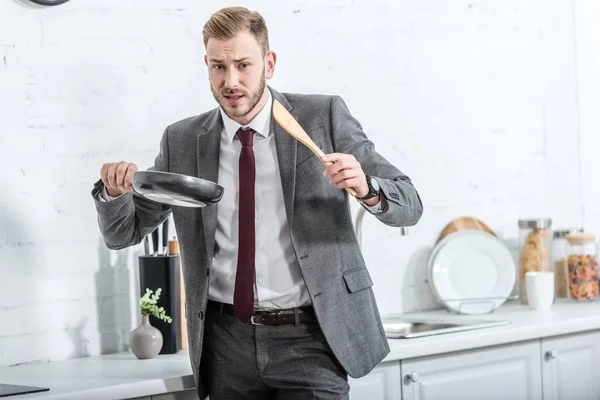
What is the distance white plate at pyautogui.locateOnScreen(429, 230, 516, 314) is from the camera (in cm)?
353

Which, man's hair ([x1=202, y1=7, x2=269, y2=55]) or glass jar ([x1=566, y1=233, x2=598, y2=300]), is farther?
glass jar ([x1=566, y1=233, x2=598, y2=300])

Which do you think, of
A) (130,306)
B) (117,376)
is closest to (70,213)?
(130,306)

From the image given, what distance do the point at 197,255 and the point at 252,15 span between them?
587 millimetres

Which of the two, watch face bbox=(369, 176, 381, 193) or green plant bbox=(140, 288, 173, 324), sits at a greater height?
watch face bbox=(369, 176, 381, 193)

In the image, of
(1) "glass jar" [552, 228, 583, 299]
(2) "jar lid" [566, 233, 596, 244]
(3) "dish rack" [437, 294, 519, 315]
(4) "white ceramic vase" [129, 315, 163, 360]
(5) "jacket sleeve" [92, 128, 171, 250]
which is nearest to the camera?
(5) "jacket sleeve" [92, 128, 171, 250]

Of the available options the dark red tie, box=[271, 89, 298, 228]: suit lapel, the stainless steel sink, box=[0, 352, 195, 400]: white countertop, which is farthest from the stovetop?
the stainless steel sink

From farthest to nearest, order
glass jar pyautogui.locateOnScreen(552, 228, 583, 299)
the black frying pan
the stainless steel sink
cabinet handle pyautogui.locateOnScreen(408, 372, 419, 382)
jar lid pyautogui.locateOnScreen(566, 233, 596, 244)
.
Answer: glass jar pyautogui.locateOnScreen(552, 228, 583, 299), jar lid pyautogui.locateOnScreen(566, 233, 596, 244), the stainless steel sink, cabinet handle pyautogui.locateOnScreen(408, 372, 419, 382), the black frying pan

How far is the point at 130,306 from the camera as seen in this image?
2.95m

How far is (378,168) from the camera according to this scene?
2346 millimetres

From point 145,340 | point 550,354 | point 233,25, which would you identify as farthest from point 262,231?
point 550,354

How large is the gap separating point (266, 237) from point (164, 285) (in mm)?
604

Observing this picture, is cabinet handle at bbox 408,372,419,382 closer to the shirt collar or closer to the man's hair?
the shirt collar

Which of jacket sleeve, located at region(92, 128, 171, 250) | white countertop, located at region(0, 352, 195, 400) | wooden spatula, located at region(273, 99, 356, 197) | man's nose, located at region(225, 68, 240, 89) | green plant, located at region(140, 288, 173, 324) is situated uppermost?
man's nose, located at region(225, 68, 240, 89)

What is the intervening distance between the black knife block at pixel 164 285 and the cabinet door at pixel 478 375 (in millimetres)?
679
